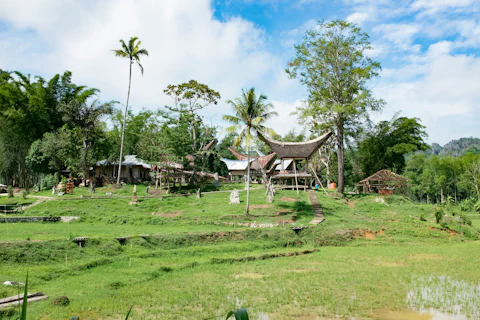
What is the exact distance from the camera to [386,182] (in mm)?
36594

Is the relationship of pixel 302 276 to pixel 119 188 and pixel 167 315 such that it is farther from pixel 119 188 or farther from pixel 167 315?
pixel 119 188

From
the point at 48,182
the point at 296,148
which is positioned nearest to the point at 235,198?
the point at 296,148

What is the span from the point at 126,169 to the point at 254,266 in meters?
33.2

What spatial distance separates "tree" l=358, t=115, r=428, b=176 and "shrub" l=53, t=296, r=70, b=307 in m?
34.8

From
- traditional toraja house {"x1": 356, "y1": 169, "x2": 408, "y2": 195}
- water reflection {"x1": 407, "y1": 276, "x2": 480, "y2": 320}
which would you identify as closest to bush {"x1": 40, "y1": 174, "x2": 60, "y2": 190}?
traditional toraja house {"x1": 356, "y1": 169, "x2": 408, "y2": 195}

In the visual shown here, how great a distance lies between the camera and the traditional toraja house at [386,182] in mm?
33875

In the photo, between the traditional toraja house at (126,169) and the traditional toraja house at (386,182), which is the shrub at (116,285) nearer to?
the traditional toraja house at (386,182)

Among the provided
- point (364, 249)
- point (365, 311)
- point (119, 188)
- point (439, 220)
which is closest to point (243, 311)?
point (365, 311)

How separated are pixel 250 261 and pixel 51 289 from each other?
7.28m

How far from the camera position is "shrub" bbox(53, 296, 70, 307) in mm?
7797

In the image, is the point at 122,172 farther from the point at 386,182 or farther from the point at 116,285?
the point at 116,285

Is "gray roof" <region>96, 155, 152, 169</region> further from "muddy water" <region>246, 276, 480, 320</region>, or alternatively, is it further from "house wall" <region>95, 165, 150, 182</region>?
"muddy water" <region>246, 276, 480, 320</region>

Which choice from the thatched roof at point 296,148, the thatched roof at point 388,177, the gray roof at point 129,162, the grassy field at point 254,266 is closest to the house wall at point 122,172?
the gray roof at point 129,162

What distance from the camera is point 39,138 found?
37.9 m
